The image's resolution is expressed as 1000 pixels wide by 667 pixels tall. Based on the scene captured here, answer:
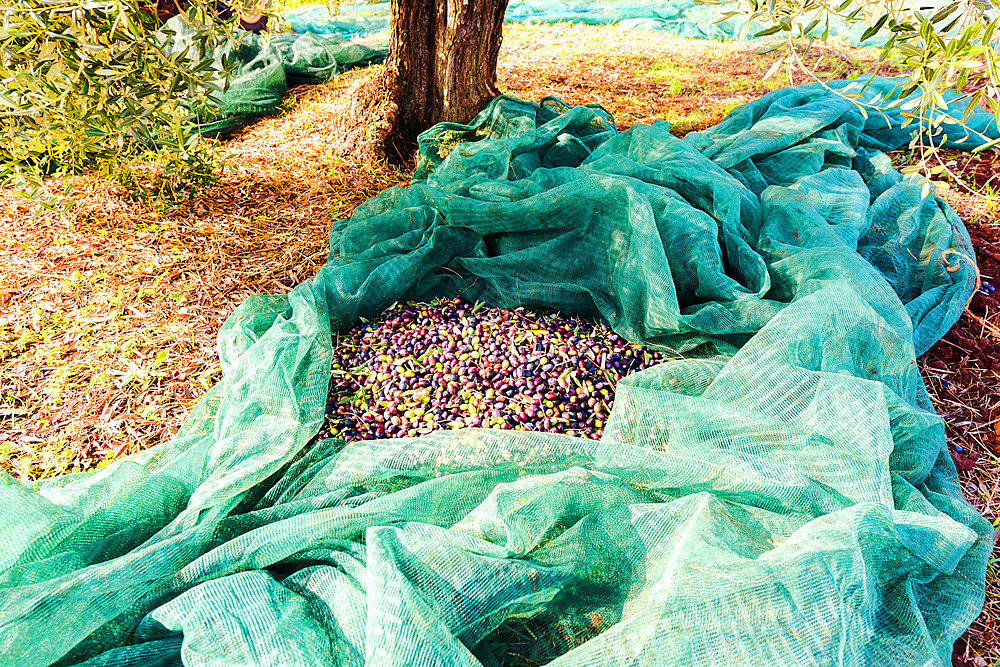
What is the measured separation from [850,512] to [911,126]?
147 inches

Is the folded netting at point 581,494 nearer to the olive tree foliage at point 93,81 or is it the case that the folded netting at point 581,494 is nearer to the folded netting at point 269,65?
the olive tree foliage at point 93,81

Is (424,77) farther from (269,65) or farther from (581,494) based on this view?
(581,494)

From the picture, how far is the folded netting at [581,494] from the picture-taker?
137 centimetres

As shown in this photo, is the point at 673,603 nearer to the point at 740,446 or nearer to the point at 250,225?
the point at 740,446

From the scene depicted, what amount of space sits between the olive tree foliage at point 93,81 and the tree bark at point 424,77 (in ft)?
3.46

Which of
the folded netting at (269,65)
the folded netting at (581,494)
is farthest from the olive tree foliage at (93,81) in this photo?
the folded netting at (581,494)

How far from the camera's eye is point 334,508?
1.70 m

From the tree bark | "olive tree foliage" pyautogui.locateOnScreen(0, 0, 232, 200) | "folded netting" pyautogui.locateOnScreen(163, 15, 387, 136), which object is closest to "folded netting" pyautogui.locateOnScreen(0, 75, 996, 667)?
"olive tree foliage" pyautogui.locateOnScreen(0, 0, 232, 200)

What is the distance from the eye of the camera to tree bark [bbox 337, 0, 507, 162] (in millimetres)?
3866

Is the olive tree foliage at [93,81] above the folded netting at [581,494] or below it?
above

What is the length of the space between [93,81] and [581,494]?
9.06 ft

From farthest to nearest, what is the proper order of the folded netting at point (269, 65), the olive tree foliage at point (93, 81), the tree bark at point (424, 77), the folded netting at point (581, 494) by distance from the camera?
the folded netting at point (269, 65) < the tree bark at point (424, 77) < the olive tree foliage at point (93, 81) < the folded netting at point (581, 494)

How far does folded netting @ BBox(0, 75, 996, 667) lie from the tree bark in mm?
1477

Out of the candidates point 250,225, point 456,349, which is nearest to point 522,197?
point 456,349
